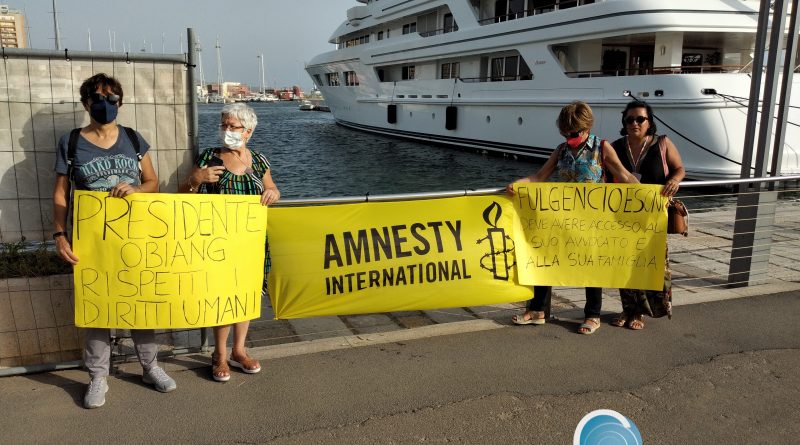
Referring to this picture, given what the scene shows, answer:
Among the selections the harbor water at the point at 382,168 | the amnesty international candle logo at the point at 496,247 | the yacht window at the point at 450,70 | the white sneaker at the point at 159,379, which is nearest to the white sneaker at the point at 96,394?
the white sneaker at the point at 159,379

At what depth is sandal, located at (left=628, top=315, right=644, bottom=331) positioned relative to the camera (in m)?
4.52

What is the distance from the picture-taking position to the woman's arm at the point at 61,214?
3191 mm

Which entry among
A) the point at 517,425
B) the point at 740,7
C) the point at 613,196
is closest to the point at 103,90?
the point at 517,425

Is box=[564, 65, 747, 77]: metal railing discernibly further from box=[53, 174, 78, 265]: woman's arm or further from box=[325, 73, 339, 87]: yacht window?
box=[325, 73, 339, 87]: yacht window

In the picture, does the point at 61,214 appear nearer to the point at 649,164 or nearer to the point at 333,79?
the point at 649,164

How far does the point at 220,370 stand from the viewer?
3.55m

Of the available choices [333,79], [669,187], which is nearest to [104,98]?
[669,187]

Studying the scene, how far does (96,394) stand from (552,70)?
18.4m

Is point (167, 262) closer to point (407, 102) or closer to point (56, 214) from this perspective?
point (56, 214)

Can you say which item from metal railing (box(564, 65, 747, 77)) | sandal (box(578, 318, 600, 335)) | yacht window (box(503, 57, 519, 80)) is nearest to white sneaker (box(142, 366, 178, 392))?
sandal (box(578, 318, 600, 335))

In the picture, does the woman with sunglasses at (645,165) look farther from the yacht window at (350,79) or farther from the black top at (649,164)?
the yacht window at (350,79)

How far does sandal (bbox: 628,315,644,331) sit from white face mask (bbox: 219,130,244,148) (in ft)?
10.2

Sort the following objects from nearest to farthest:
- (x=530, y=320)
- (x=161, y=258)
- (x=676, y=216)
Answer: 1. (x=161, y=258)
2. (x=676, y=216)
3. (x=530, y=320)

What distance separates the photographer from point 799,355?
4.07m
